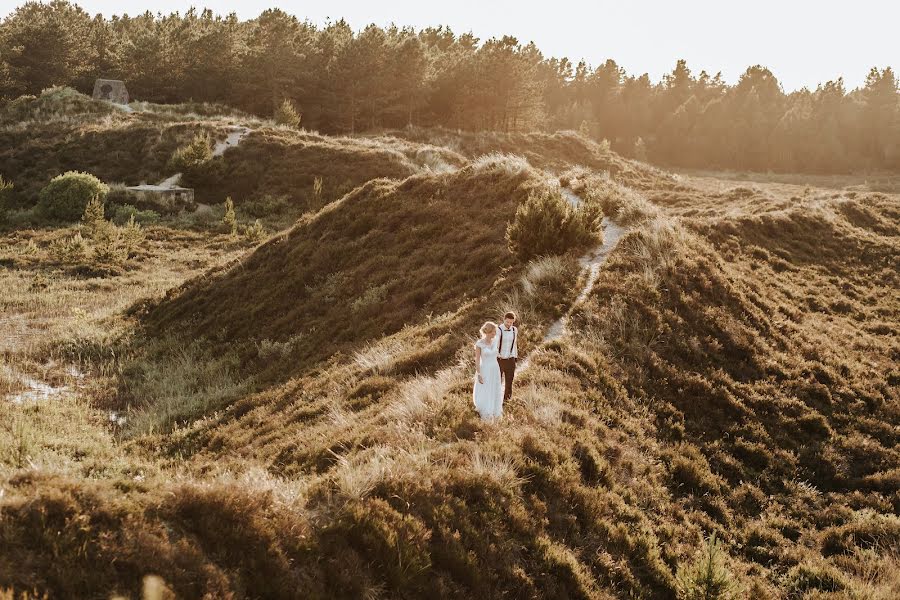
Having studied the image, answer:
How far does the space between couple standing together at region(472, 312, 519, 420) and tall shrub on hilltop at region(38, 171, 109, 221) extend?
1519 inches

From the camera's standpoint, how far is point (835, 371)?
1423 cm

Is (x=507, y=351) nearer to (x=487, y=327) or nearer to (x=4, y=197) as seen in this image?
(x=487, y=327)

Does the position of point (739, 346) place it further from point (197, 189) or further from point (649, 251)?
point (197, 189)

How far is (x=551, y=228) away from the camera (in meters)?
16.4

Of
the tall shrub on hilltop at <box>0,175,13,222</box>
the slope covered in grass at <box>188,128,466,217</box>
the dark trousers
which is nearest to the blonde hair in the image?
the dark trousers

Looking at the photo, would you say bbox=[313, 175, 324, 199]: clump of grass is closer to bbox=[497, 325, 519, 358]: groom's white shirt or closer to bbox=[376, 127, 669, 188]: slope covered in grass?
bbox=[376, 127, 669, 188]: slope covered in grass

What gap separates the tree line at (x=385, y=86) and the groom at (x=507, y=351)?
6780 centimetres

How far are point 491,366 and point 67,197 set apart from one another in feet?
134

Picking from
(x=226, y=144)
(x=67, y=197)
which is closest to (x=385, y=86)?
(x=226, y=144)

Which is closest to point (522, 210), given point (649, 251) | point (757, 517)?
point (649, 251)

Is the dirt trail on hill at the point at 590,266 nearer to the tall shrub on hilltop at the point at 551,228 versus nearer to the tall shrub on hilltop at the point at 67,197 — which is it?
the tall shrub on hilltop at the point at 551,228

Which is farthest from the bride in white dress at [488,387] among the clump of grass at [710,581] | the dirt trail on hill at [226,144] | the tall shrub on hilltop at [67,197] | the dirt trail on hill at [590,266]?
the dirt trail on hill at [226,144]

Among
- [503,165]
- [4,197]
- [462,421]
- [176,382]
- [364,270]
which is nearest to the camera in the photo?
[462,421]

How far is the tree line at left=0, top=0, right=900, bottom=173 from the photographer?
72750mm
